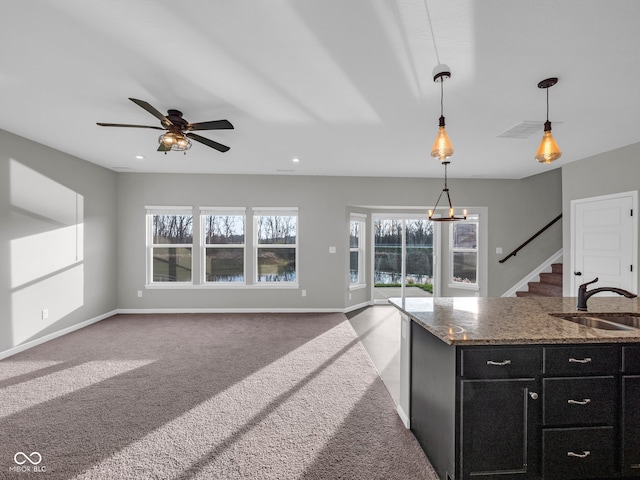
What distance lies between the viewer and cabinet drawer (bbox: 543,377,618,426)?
165cm

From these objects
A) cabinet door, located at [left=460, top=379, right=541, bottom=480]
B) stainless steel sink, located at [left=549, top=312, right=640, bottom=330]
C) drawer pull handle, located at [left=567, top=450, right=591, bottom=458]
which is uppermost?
stainless steel sink, located at [left=549, top=312, right=640, bottom=330]

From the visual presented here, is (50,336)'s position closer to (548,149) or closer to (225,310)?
(225,310)

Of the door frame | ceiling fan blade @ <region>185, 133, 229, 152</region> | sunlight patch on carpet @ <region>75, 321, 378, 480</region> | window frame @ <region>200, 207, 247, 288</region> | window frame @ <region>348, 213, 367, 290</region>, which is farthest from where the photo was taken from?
the door frame

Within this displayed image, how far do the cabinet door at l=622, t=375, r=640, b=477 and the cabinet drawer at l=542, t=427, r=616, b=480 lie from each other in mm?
76

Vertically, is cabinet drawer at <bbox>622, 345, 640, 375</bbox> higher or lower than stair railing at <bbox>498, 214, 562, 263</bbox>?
lower

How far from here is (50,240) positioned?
4.13 metres

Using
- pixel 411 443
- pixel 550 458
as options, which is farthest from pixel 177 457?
pixel 550 458

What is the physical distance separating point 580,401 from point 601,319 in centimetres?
85

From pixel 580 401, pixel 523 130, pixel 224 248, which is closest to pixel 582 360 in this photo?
pixel 580 401

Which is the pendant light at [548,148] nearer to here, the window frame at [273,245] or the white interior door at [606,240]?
the white interior door at [606,240]

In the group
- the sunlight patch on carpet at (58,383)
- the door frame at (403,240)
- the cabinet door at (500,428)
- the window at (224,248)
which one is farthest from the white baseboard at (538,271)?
the sunlight patch on carpet at (58,383)

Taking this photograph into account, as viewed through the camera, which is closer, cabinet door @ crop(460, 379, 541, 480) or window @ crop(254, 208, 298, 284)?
cabinet door @ crop(460, 379, 541, 480)

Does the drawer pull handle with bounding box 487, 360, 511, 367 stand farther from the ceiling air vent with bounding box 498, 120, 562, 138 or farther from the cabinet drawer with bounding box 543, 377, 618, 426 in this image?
the ceiling air vent with bounding box 498, 120, 562, 138

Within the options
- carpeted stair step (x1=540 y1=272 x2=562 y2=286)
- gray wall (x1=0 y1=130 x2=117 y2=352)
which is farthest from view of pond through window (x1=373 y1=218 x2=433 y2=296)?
gray wall (x1=0 y1=130 x2=117 y2=352)
